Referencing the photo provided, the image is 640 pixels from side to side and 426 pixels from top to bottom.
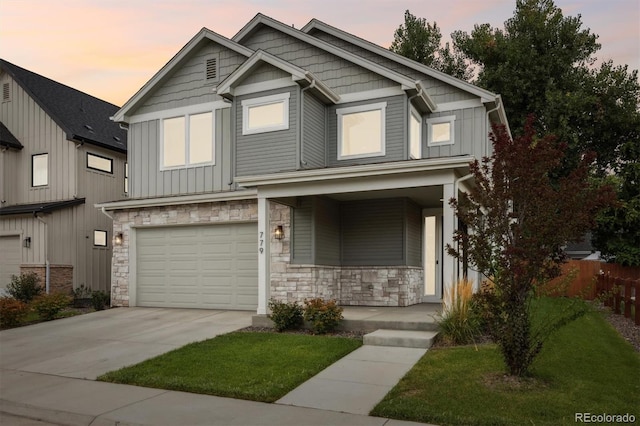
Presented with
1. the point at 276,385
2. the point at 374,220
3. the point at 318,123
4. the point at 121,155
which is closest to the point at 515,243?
the point at 276,385

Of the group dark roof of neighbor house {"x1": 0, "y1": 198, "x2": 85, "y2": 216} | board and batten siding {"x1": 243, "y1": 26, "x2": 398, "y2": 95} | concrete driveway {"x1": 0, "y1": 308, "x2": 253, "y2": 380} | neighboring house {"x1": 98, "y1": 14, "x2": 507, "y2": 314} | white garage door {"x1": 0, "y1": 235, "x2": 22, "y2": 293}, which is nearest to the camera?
concrete driveway {"x1": 0, "y1": 308, "x2": 253, "y2": 380}

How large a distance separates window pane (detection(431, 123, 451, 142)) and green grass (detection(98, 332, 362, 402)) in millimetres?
6791

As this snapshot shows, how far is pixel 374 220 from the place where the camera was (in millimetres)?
13641

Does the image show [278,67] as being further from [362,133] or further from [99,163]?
[99,163]

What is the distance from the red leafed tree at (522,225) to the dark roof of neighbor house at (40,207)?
14.0 metres

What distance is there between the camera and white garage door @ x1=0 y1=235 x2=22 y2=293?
678 inches

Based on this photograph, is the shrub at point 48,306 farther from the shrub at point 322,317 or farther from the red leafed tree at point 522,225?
the red leafed tree at point 522,225

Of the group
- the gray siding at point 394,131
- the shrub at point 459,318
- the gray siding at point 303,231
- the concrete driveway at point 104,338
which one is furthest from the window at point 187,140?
the shrub at point 459,318

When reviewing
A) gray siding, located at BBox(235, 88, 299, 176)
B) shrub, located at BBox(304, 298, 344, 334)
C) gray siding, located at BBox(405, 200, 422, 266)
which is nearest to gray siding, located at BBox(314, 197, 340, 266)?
gray siding, located at BBox(235, 88, 299, 176)

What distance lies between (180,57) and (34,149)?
23.1ft

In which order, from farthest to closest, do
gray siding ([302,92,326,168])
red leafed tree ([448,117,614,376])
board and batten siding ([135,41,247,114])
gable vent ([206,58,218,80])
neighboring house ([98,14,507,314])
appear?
gable vent ([206,58,218,80]), board and batten siding ([135,41,247,114]), gray siding ([302,92,326,168]), neighboring house ([98,14,507,314]), red leafed tree ([448,117,614,376])

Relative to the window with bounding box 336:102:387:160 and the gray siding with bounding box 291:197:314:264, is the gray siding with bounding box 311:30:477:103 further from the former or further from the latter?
the gray siding with bounding box 291:197:314:264

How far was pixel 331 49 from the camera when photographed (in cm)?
1411

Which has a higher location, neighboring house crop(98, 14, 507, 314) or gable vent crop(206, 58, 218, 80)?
gable vent crop(206, 58, 218, 80)
